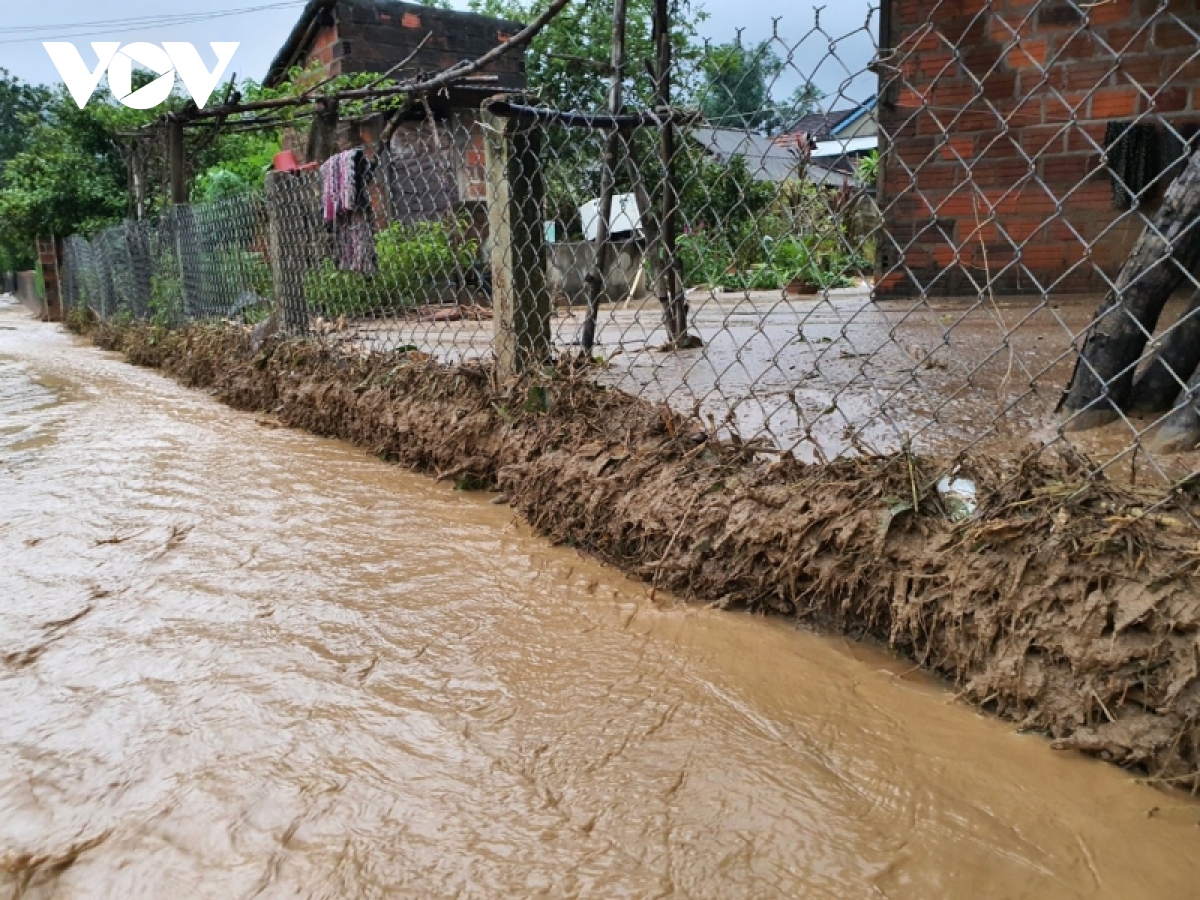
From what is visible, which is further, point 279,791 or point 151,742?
point 151,742

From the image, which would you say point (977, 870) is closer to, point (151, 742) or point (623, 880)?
point (623, 880)

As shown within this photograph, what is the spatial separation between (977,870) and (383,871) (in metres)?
0.80

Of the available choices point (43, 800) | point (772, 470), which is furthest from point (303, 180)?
point (43, 800)

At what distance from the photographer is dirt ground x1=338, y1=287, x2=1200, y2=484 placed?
196 cm

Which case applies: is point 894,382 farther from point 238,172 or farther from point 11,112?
point 11,112

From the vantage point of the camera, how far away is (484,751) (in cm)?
143

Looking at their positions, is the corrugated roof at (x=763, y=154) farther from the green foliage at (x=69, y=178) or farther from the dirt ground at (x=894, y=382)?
the green foliage at (x=69, y=178)

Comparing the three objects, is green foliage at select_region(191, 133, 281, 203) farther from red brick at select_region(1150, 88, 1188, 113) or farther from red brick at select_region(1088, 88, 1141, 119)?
red brick at select_region(1150, 88, 1188, 113)

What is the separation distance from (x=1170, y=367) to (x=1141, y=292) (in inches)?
9.6

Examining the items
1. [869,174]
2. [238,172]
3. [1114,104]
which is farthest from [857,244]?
[238,172]

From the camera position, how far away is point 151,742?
1447 millimetres

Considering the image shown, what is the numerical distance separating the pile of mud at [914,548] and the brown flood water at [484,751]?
0.26 feet

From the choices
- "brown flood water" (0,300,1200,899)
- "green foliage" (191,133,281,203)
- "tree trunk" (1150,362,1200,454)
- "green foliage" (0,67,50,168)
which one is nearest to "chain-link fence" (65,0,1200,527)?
"tree trunk" (1150,362,1200,454)

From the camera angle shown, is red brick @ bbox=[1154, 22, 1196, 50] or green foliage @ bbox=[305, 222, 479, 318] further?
red brick @ bbox=[1154, 22, 1196, 50]
